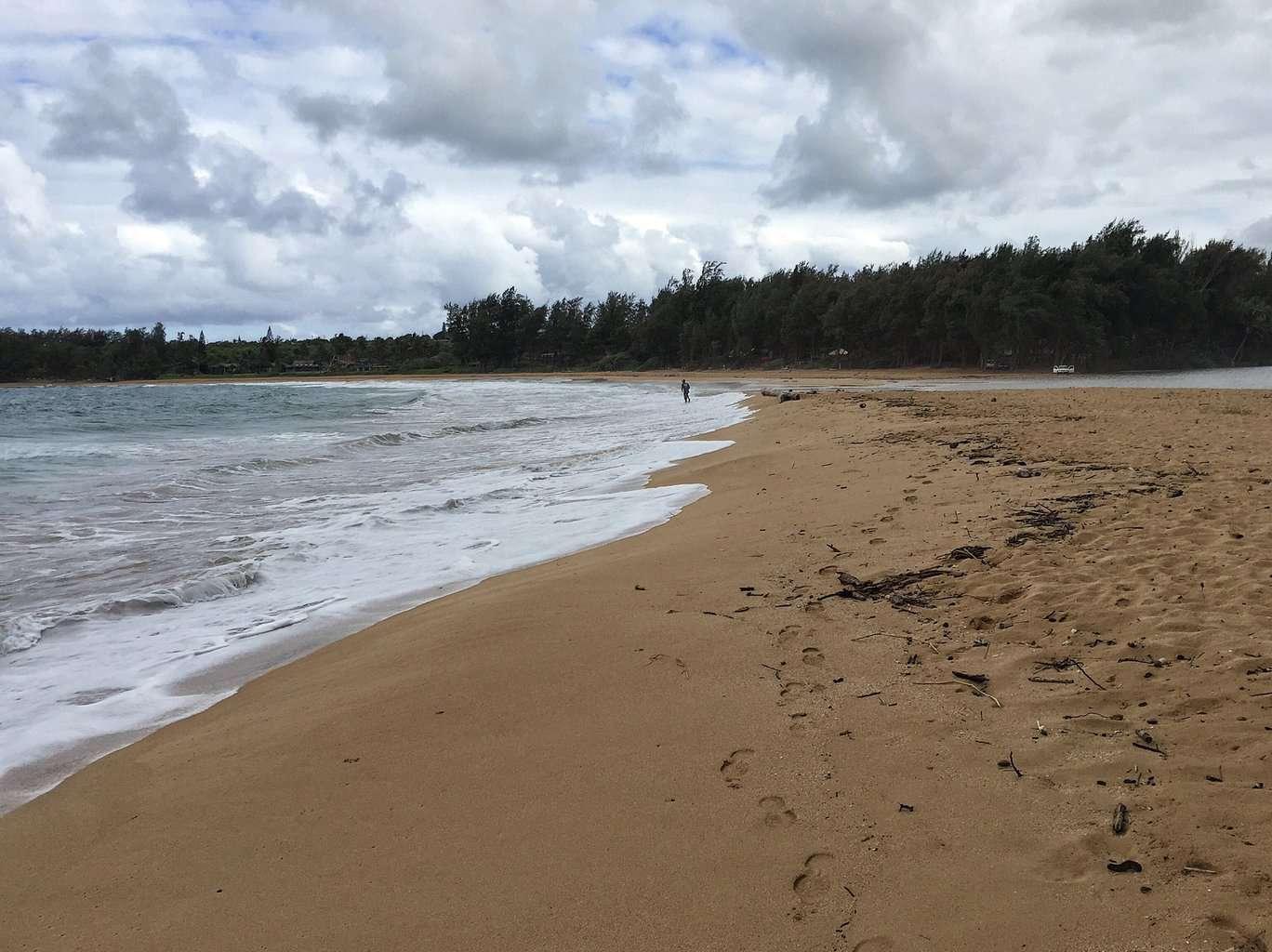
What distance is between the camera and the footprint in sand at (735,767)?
2.66 metres

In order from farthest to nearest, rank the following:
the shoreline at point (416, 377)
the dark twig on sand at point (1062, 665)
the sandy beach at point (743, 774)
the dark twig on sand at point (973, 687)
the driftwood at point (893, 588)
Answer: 1. the shoreline at point (416, 377)
2. the driftwood at point (893, 588)
3. the dark twig on sand at point (1062, 665)
4. the dark twig on sand at point (973, 687)
5. the sandy beach at point (743, 774)

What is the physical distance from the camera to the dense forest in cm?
4916

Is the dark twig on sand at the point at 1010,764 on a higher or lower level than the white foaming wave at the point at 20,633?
higher

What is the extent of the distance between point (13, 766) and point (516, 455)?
11789mm

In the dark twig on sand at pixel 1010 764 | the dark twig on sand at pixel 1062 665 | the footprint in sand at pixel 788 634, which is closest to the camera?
the dark twig on sand at pixel 1010 764

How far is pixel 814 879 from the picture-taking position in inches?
84.7

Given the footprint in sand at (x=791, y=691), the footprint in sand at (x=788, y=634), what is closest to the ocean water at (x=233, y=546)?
the footprint in sand at (x=788, y=634)

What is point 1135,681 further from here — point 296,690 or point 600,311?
point 600,311

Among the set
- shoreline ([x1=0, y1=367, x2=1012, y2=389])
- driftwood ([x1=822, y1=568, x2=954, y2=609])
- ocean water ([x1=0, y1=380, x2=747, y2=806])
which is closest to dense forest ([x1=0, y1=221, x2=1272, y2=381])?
shoreline ([x1=0, y1=367, x2=1012, y2=389])

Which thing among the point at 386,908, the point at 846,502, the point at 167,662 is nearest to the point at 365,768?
the point at 386,908

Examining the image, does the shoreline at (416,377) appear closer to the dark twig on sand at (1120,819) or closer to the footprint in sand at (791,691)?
the footprint in sand at (791,691)

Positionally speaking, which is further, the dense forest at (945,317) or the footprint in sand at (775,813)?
the dense forest at (945,317)

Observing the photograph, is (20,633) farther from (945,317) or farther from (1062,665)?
(945,317)

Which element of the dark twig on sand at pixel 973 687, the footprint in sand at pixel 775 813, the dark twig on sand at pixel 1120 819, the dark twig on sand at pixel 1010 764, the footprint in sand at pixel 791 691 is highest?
the dark twig on sand at pixel 973 687
